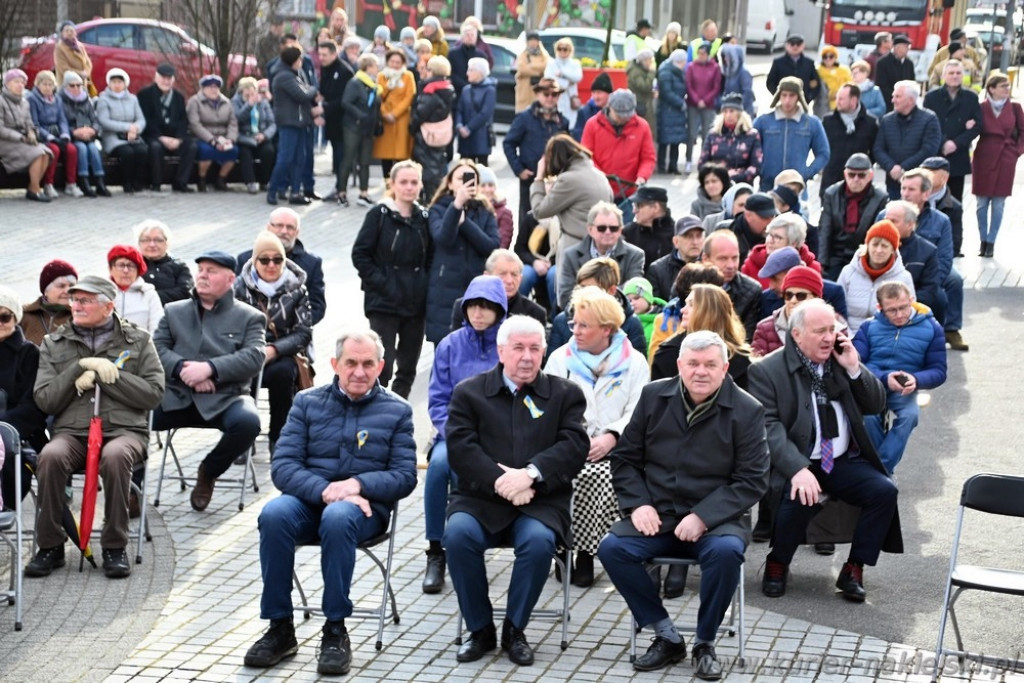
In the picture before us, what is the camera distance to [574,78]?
77.1ft

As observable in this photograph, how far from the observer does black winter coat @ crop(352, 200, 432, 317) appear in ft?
37.7

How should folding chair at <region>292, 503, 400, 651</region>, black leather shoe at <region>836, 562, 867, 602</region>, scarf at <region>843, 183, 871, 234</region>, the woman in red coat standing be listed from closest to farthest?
folding chair at <region>292, 503, 400, 651</region> < black leather shoe at <region>836, 562, 867, 602</region> < scarf at <region>843, 183, 871, 234</region> < the woman in red coat standing

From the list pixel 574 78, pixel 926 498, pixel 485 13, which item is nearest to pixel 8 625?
pixel 926 498

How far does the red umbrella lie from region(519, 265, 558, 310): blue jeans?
4755mm

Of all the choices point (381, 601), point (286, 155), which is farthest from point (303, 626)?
point (286, 155)

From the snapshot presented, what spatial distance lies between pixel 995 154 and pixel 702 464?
39.6ft

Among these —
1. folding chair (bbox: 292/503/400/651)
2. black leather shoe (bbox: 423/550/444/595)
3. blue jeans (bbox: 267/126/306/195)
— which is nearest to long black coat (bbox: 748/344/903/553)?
black leather shoe (bbox: 423/550/444/595)

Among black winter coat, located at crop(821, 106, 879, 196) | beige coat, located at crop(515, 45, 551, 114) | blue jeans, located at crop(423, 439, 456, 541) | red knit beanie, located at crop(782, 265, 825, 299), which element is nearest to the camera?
blue jeans, located at crop(423, 439, 456, 541)

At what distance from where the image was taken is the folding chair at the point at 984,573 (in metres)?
7.39

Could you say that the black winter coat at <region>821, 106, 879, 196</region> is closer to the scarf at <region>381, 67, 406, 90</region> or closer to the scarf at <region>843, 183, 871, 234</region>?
the scarf at <region>843, 183, 871, 234</region>

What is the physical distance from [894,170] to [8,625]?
12223mm

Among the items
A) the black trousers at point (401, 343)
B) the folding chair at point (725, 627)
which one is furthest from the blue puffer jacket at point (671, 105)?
the folding chair at point (725, 627)

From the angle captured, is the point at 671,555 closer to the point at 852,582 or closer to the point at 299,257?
the point at 852,582

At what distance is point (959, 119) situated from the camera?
1898 centimetres
